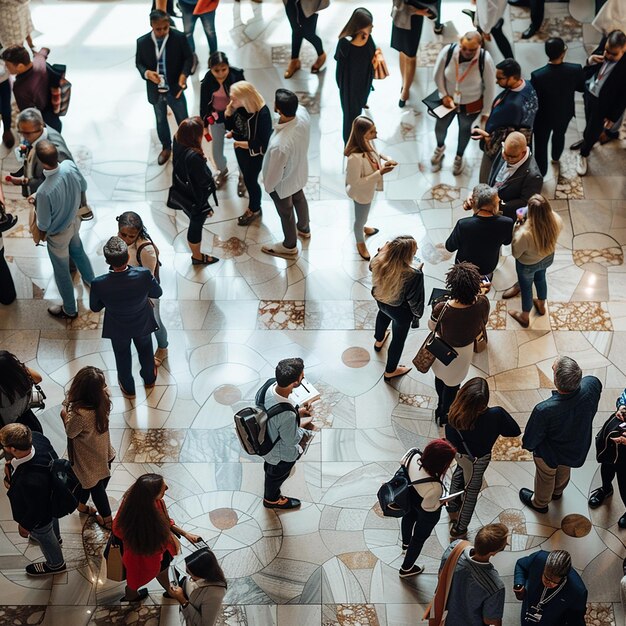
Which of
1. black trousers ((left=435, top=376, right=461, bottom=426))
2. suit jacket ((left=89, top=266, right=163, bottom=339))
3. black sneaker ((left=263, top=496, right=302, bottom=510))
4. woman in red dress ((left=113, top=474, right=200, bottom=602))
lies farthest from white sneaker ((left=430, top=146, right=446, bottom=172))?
woman in red dress ((left=113, top=474, right=200, bottom=602))

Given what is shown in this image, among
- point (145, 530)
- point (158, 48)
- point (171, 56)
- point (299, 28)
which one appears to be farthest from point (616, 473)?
point (299, 28)

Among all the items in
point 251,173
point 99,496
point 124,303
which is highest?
point 251,173

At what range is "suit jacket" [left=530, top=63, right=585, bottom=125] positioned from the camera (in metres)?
7.81

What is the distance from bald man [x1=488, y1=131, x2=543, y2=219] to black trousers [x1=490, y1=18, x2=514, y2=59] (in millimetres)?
2713

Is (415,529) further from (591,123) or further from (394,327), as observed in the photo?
(591,123)

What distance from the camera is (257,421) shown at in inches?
213

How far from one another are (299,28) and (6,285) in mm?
4013

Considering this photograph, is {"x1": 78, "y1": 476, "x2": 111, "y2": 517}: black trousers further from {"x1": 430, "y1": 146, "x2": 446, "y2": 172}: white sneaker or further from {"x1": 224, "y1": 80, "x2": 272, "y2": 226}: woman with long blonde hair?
{"x1": 430, "y1": 146, "x2": 446, "y2": 172}: white sneaker

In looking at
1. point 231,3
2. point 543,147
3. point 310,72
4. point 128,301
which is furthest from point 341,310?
point 231,3

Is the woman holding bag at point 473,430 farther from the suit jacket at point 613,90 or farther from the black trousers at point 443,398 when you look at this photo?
the suit jacket at point 613,90

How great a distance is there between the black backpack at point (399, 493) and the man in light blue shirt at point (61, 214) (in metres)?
→ 3.26

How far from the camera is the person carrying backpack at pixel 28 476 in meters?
5.09

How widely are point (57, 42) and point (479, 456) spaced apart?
720 centimetres

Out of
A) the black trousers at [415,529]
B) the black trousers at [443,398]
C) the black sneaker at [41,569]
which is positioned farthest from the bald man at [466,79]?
the black sneaker at [41,569]
